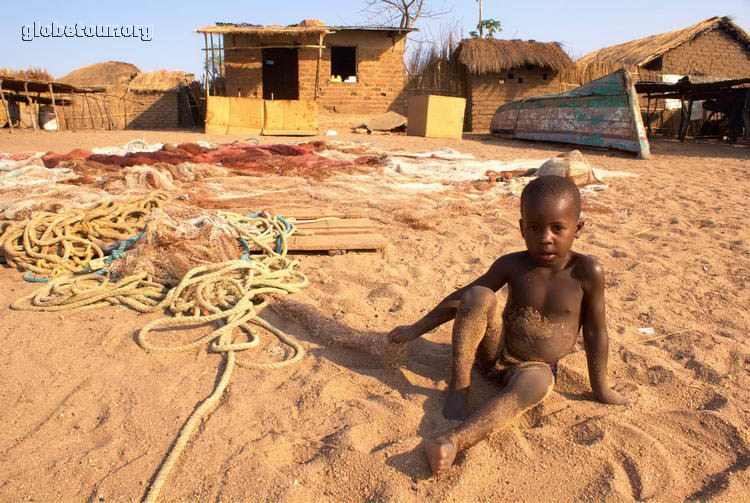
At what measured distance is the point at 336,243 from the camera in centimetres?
390

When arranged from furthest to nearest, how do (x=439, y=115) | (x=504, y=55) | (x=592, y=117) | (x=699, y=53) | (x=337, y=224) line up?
(x=699, y=53) < (x=504, y=55) < (x=439, y=115) < (x=592, y=117) < (x=337, y=224)

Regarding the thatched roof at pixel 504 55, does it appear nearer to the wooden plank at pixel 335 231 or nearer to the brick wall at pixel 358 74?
the brick wall at pixel 358 74

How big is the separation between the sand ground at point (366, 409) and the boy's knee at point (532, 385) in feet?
0.43

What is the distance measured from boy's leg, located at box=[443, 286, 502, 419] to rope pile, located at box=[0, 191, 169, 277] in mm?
2495

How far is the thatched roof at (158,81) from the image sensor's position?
18.9 metres

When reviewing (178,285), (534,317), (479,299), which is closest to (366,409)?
(479,299)

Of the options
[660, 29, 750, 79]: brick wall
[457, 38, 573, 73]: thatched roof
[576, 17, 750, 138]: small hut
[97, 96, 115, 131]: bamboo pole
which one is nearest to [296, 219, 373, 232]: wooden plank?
[457, 38, 573, 73]: thatched roof

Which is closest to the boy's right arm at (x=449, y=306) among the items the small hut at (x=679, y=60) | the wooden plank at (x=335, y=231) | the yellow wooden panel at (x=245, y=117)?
the wooden plank at (x=335, y=231)

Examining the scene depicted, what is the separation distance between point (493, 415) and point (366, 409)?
19.3 inches

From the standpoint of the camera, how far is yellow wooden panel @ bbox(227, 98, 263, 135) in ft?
46.7

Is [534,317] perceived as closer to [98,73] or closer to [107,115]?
[107,115]

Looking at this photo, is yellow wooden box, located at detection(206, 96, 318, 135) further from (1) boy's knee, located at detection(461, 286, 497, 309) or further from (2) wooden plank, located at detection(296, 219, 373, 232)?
(1) boy's knee, located at detection(461, 286, 497, 309)

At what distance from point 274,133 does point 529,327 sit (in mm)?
13182

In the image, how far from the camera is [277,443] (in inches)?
69.7
